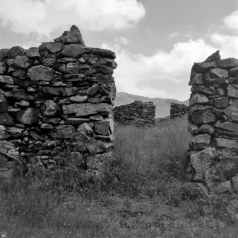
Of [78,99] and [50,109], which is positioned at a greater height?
[78,99]

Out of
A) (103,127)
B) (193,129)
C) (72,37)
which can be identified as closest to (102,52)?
(72,37)

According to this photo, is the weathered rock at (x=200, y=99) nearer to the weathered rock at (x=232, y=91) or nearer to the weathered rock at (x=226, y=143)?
the weathered rock at (x=232, y=91)

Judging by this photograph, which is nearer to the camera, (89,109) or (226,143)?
(226,143)

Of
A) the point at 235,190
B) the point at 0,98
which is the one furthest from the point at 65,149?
the point at 235,190

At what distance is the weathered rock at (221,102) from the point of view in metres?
4.96

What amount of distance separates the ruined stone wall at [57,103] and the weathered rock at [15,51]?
0.02 meters

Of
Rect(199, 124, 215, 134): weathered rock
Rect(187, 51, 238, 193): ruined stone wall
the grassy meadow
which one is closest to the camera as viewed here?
the grassy meadow

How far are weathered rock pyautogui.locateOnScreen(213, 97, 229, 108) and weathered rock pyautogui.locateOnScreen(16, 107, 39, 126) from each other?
3.34m

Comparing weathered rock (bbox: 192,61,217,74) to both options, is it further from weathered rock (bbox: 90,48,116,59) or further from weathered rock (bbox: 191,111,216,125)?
weathered rock (bbox: 90,48,116,59)

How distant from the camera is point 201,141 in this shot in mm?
5012

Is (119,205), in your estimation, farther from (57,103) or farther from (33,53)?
(33,53)

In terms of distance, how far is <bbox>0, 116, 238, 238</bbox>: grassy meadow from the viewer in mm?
3391

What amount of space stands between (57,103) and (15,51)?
132 cm

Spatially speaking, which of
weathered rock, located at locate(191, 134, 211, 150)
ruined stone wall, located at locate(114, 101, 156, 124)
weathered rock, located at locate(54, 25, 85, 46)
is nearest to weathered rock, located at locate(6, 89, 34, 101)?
weathered rock, located at locate(54, 25, 85, 46)
